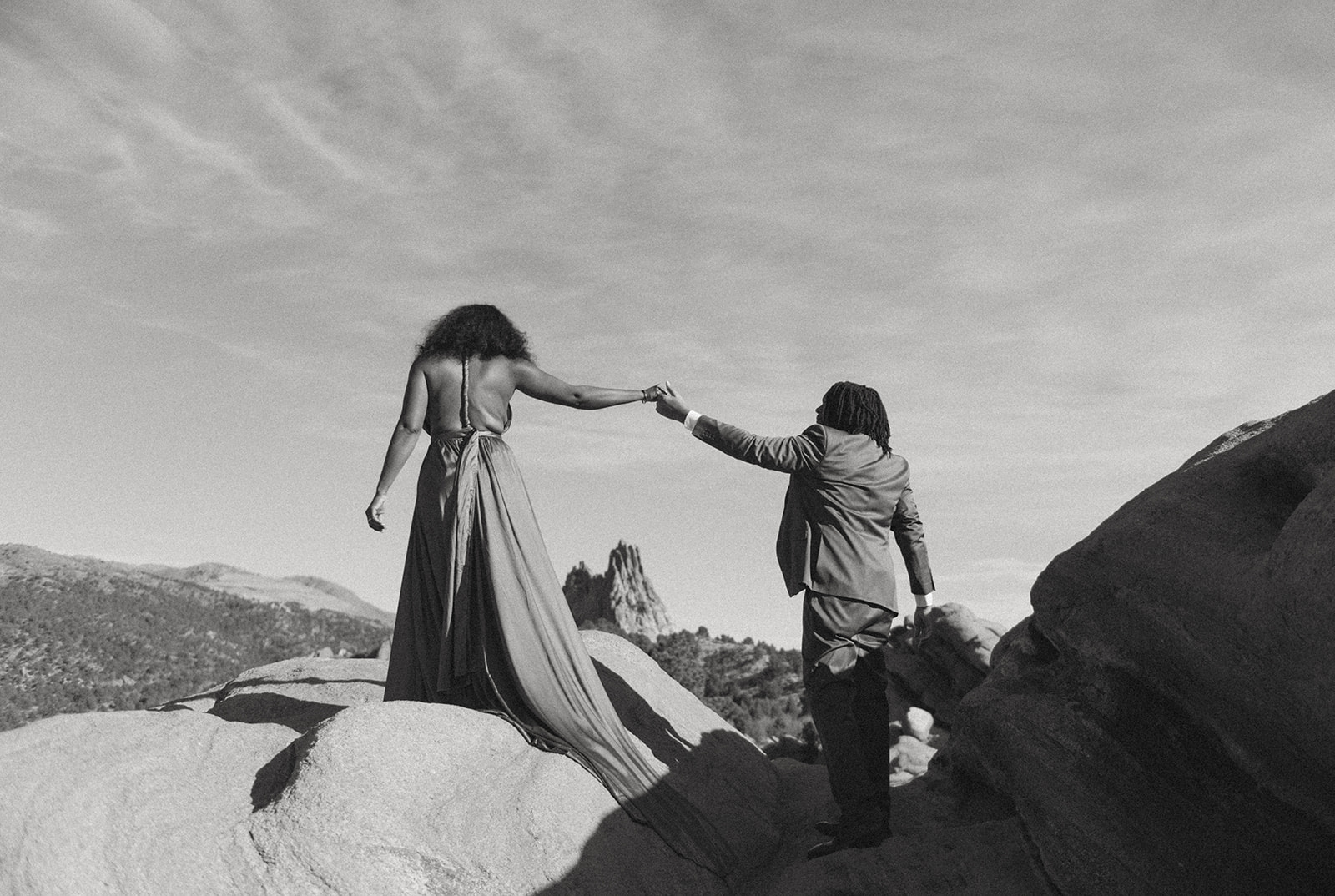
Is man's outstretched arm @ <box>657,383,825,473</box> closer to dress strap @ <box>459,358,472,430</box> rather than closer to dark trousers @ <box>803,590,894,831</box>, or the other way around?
dark trousers @ <box>803,590,894,831</box>

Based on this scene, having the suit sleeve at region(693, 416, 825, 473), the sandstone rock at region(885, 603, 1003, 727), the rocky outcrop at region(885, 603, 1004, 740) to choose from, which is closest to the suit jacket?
the suit sleeve at region(693, 416, 825, 473)

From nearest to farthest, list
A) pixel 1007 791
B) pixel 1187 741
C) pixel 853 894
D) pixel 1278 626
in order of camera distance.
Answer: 1. pixel 1278 626
2. pixel 1187 741
3. pixel 853 894
4. pixel 1007 791

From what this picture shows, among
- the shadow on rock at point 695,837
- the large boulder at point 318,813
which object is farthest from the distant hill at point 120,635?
the large boulder at point 318,813

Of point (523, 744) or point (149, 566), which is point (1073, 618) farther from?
point (149, 566)

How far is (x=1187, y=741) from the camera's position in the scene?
5379 mm

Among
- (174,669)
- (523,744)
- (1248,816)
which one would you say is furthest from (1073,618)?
(174,669)

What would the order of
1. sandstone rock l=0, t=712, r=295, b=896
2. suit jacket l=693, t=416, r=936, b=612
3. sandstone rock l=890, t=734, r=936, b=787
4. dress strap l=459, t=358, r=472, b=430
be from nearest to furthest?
sandstone rock l=0, t=712, r=295, b=896
suit jacket l=693, t=416, r=936, b=612
dress strap l=459, t=358, r=472, b=430
sandstone rock l=890, t=734, r=936, b=787

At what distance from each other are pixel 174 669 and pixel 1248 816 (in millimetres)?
32541

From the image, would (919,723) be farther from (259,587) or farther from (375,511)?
(259,587)

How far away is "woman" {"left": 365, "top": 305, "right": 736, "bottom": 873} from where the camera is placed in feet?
20.9

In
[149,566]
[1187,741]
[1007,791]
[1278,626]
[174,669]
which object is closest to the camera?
[1278,626]

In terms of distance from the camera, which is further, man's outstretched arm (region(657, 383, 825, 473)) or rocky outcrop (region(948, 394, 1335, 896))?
man's outstretched arm (region(657, 383, 825, 473))

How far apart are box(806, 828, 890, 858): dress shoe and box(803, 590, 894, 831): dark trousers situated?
0.03 metres

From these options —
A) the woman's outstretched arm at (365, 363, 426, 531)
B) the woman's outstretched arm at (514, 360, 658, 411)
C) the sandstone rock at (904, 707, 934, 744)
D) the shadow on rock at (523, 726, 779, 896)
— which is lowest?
the shadow on rock at (523, 726, 779, 896)
